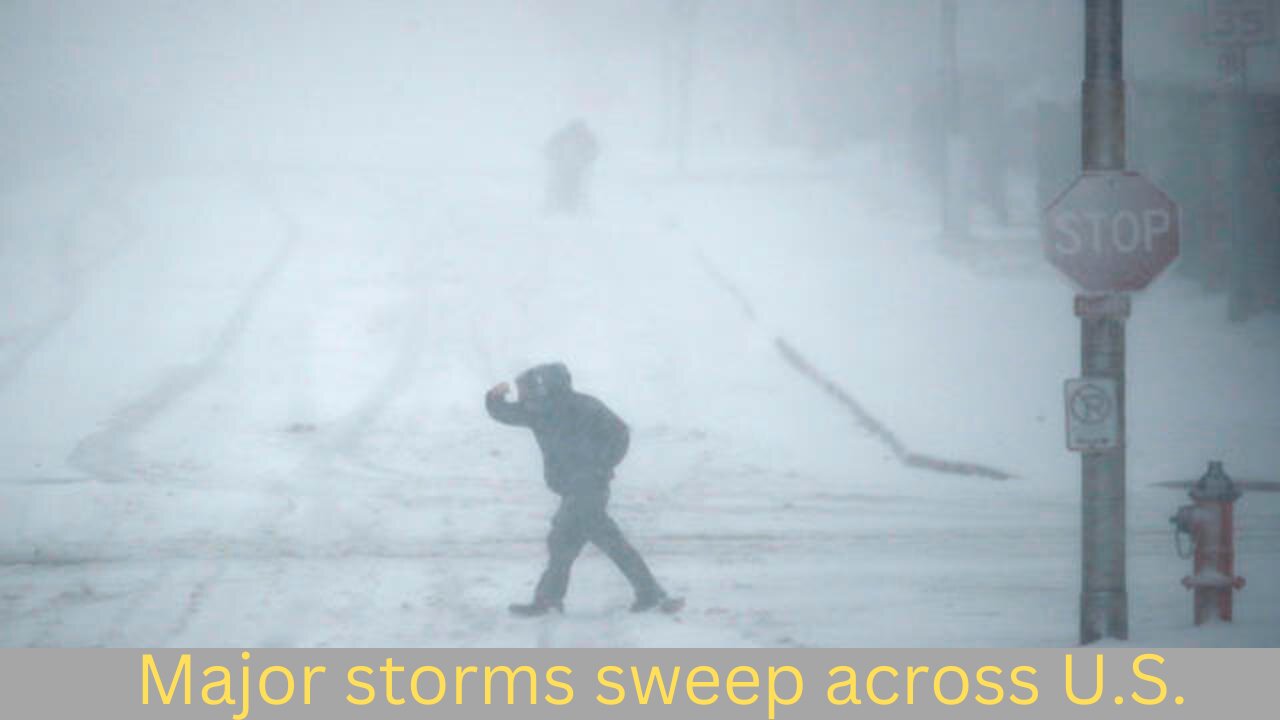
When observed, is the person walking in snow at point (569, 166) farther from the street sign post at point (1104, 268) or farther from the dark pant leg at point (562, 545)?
the street sign post at point (1104, 268)

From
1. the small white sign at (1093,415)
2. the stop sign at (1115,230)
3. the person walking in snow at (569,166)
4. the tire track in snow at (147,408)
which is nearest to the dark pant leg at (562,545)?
the small white sign at (1093,415)

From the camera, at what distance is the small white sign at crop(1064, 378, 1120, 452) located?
9680 mm

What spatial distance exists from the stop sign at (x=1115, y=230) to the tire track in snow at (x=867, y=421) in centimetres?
861

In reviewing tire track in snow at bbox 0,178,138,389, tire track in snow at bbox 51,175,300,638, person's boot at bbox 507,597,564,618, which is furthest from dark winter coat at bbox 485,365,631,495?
tire track in snow at bbox 0,178,138,389

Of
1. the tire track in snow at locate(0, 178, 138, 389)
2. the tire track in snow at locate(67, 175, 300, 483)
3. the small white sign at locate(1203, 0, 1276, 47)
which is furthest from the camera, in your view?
the tire track in snow at locate(0, 178, 138, 389)

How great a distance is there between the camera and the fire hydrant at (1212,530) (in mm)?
9938

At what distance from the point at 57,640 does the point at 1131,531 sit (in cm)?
919

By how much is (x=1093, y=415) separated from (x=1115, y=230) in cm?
106

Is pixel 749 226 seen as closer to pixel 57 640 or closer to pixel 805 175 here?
pixel 805 175

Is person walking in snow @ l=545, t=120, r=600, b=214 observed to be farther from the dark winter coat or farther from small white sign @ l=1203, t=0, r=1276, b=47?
the dark winter coat

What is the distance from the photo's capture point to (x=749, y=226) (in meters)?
36.3

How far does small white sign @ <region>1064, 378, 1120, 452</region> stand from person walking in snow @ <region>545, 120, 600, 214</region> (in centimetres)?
2801

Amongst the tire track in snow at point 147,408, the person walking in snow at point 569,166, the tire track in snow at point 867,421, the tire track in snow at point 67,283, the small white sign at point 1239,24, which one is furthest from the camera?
the person walking in snow at point 569,166

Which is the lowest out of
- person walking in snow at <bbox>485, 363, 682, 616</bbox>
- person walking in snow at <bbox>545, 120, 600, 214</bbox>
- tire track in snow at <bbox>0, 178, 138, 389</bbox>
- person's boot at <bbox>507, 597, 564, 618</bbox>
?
person's boot at <bbox>507, 597, 564, 618</bbox>
